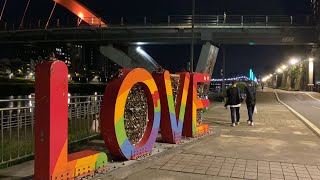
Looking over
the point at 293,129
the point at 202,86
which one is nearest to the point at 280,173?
the point at 202,86

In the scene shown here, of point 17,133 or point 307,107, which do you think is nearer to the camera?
point 17,133

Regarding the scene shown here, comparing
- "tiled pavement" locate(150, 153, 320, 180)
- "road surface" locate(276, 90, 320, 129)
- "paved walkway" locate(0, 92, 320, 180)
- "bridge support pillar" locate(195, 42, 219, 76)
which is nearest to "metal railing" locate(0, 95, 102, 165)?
"paved walkway" locate(0, 92, 320, 180)

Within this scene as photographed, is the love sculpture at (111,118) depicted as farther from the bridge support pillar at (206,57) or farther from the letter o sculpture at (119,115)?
the bridge support pillar at (206,57)

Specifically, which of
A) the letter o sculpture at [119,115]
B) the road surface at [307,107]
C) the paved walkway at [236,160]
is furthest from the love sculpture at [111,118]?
the road surface at [307,107]

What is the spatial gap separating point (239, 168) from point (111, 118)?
8.39ft

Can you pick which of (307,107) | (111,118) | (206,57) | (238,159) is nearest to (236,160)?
(238,159)

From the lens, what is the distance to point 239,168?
24.5 feet

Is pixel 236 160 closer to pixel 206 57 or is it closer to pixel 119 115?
pixel 119 115

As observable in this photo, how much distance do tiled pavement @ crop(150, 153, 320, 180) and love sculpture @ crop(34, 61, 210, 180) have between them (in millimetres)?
924

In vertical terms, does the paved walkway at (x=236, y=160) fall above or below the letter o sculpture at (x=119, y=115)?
below

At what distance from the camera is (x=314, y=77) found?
72750 millimetres

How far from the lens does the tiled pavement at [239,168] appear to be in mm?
6992

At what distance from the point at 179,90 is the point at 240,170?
356cm

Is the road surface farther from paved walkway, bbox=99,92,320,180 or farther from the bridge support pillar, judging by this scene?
the bridge support pillar
